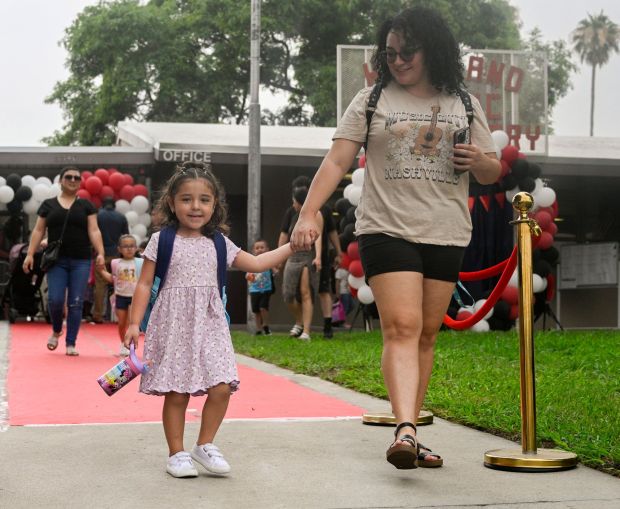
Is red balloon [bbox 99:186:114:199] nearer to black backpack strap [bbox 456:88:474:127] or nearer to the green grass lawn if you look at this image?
the green grass lawn

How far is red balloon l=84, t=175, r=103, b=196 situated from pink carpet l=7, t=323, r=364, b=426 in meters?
7.55

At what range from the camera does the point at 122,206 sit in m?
18.1

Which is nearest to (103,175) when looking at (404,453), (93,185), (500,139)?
(93,185)

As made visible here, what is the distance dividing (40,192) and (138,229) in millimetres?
1722

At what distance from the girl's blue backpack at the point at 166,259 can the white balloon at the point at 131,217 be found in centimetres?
1333

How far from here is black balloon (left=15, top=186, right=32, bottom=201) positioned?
17.7 m

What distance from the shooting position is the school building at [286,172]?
18.5 metres

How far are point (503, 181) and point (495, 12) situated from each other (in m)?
26.5

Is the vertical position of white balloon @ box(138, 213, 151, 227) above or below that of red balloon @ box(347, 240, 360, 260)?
above

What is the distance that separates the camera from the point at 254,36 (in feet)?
57.0

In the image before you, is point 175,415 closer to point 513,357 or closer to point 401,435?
point 401,435

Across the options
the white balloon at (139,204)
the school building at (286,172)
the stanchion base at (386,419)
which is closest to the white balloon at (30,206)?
the school building at (286,172)

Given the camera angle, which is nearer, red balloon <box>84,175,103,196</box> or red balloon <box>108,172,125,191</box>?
red balloon <box>84,175,103,196</box>

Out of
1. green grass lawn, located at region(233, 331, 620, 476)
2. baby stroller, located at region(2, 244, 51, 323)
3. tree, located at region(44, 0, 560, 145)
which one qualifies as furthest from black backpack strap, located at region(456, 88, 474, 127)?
tree, located at region(44, 0, 560, 145)
